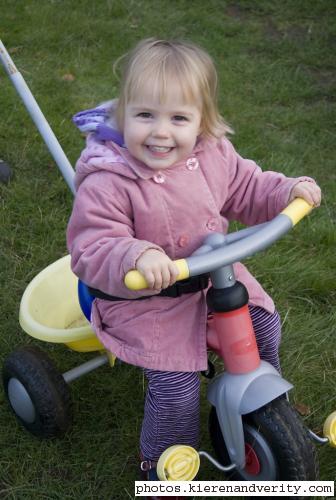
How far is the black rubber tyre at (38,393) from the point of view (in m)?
1.85

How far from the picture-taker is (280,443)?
1.50 m

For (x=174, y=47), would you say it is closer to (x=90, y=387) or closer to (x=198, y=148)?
(x=198, y=148)

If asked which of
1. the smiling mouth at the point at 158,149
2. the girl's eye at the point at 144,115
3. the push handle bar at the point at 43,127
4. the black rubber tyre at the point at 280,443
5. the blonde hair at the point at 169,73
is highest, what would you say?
the blonde hair at the point at 169,73

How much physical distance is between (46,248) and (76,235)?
3.70ft

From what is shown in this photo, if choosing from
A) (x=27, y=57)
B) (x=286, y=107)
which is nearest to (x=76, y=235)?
(x=286, y=107)

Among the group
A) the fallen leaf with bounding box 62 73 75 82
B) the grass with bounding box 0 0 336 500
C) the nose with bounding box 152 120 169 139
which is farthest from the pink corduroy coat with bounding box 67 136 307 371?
the fallen leaf with bounding box 62 73 75 82

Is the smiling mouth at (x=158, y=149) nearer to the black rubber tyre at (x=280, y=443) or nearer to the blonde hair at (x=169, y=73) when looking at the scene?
the blonde hair at (x=169, y=73)

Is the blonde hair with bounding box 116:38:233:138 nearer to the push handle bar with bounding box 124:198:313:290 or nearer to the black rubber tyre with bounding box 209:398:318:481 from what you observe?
the push handle bar with bounding box 124:198:313:290

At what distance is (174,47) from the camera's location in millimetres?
1560

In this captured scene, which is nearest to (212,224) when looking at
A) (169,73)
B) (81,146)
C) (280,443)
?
(169,73)

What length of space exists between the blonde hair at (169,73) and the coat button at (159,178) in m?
0.16

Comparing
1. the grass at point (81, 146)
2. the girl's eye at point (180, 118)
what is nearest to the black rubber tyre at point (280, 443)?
the grass at point (81, 146)

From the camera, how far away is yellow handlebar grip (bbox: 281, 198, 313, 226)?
1.48 m

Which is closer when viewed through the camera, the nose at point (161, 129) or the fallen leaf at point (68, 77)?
the nose at point (161, 129)
